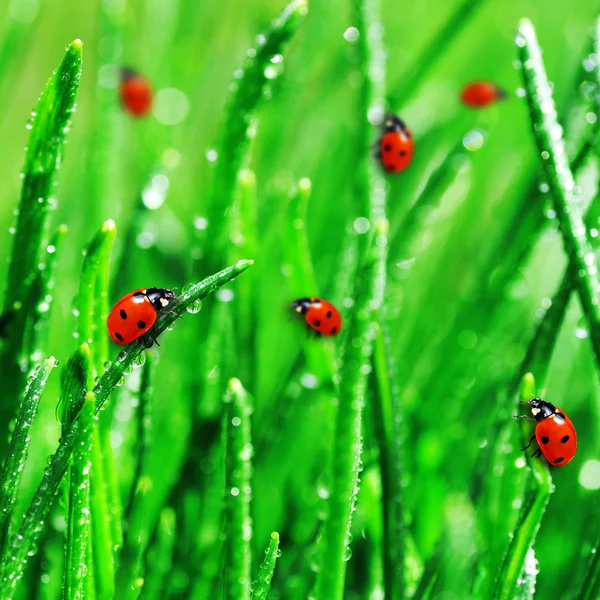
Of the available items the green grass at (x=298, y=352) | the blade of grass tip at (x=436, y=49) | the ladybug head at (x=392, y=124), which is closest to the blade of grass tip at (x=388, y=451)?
the green grass at (x=298, y=352)

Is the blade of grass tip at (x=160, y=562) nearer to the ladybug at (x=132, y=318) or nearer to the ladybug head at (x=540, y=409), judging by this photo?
the ladybug at (x=132, y=318)

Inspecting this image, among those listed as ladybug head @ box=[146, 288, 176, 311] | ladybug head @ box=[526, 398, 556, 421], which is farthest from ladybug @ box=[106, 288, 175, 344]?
ladybug head @ box=[526, 398, 556, 421]

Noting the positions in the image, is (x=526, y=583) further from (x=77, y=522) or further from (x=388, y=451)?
(x=77, y=522)

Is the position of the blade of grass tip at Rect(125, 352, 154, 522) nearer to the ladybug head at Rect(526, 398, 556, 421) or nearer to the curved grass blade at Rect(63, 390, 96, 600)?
the curved grass blade at Rect(63, 390, 96, 600)

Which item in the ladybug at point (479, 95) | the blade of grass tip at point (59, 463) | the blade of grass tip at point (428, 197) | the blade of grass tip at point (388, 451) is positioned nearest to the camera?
the blade of grass tip at point (59, 463)

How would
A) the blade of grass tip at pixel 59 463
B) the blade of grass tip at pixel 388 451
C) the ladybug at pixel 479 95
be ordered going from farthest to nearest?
the ladybug at pixel 479 95
the blade of grass tip at pixel 388 451
the blade of grass tip at pixel 59 463

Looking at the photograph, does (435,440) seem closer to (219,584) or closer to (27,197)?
(219,584)
